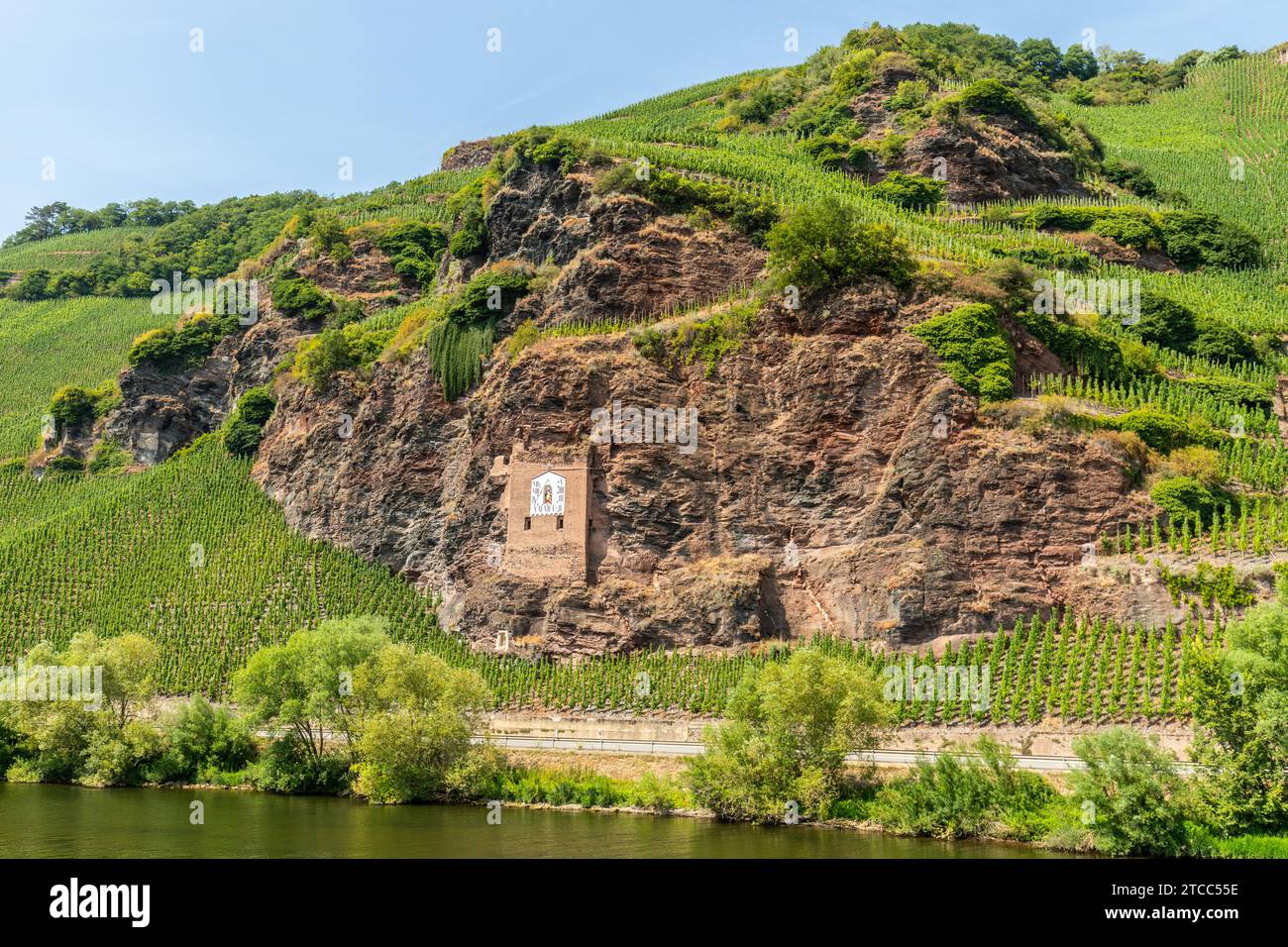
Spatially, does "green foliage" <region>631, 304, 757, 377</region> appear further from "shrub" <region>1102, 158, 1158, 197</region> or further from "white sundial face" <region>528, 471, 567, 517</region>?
"shrub" <region>1102, 158, 1158, 197</region>

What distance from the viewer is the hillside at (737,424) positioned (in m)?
43.0

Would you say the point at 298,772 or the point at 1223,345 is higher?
the point at 1223,345

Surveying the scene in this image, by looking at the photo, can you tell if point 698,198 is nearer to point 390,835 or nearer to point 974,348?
point 974,348

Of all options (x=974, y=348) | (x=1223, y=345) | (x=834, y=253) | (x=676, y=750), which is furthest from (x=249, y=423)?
(x=1223, y=345)

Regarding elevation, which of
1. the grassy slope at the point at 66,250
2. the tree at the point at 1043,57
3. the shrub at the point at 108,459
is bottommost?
the shrub at the point at 108,459

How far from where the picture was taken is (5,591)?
64.9 m

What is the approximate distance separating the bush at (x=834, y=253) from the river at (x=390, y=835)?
26.7m

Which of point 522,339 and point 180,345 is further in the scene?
point 180,345

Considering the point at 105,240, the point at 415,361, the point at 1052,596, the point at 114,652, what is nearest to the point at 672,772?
the point at 1052,596

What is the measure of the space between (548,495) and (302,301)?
39343mm

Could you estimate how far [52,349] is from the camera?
11775cm

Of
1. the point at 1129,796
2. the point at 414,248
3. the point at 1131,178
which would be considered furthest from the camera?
the point at 414,248

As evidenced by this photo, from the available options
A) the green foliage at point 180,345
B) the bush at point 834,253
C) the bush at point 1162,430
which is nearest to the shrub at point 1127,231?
the bush at point 834,253

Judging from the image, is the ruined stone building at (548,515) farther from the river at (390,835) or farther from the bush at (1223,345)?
the bush at (1223,345)
